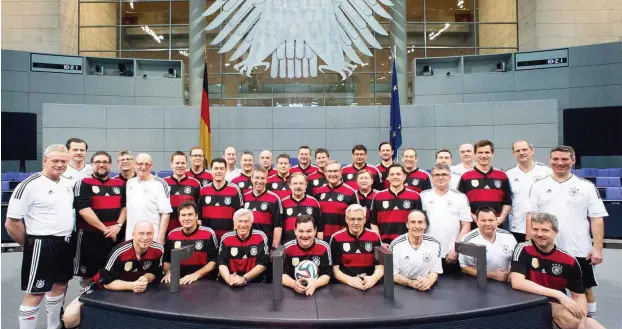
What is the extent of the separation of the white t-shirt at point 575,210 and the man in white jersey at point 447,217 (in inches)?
29.2

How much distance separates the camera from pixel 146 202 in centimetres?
431

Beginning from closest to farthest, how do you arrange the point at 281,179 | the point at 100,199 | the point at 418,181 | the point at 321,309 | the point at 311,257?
the point at 321,309 → the point at 311,257 → the point at 100,199 → the point at 418,181 → the point at 281,179

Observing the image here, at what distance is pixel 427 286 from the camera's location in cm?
326

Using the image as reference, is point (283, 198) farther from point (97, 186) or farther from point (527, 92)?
point (527, 92)

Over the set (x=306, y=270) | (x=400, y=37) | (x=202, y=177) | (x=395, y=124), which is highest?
(x=400, y=37)

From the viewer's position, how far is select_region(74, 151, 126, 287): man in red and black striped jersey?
4.01 meters

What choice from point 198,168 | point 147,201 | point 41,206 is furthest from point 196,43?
point 41,206

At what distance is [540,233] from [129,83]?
40.1ft

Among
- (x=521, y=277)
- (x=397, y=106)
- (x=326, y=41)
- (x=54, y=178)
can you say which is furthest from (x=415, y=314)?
(x=326, y=41)

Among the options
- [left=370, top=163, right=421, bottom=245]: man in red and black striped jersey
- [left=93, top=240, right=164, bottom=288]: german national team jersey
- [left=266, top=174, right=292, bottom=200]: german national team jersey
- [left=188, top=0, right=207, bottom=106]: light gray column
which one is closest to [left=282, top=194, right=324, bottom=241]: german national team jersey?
[left=266, top=174, right=292, bottom=200]: german national team jersey

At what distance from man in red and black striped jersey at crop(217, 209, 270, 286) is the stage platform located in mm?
374

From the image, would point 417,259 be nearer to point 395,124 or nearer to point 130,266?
point 130,266

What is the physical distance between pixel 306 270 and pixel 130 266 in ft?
4.80

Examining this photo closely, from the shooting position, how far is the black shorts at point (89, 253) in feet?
13.1
